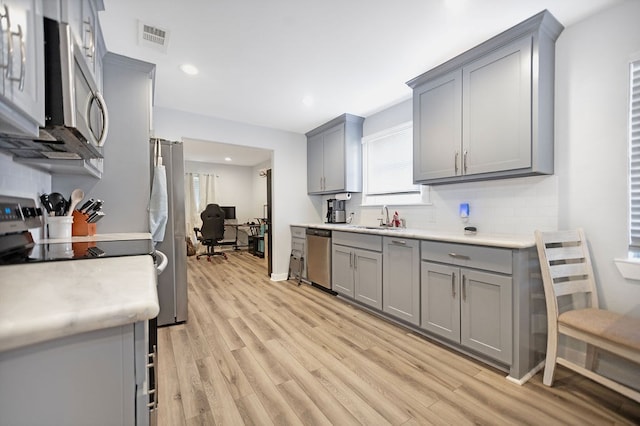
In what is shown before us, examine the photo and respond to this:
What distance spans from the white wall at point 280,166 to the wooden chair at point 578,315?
3301mm

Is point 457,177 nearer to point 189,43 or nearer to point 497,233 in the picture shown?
point 497,233

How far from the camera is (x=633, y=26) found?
170 cm

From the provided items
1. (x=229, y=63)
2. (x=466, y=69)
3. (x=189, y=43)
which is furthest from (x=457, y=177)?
(x=189, y=43)

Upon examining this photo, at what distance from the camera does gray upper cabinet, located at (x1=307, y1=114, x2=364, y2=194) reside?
3.80 m

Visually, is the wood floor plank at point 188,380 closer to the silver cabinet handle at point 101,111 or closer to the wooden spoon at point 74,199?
the wooden spoon at point 74,199

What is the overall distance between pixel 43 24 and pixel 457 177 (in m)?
2.66

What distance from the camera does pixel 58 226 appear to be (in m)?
1.77

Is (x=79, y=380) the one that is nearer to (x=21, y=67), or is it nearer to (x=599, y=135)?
(x=21, y=67)

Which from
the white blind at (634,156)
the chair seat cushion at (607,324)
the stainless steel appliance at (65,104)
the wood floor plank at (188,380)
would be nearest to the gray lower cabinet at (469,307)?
the chair seat cushion at (607,324)

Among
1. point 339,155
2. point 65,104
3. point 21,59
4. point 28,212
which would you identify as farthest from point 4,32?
point 339,155

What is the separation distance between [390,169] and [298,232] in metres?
1.69

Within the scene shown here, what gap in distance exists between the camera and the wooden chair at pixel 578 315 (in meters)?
1.42

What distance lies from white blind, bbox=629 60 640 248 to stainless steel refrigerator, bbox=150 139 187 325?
351cm

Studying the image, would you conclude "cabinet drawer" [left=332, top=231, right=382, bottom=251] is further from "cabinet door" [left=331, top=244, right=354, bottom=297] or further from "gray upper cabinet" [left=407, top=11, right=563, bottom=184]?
"gray upper cabinet" [left=407, top=11, right=563, bottom=184]
